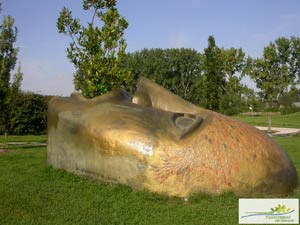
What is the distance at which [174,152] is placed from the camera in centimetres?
640

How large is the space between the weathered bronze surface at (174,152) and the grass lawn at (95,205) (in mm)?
214

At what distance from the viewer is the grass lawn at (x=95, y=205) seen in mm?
5285

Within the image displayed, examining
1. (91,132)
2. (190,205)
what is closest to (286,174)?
(190,205)

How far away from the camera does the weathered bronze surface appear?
251 inches

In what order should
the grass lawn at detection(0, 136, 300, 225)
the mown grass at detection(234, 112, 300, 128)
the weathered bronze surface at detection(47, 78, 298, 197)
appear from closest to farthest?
the grass lawn at detection(0, 136, 300, 225) < the weathered bronze surface at detection(47, 78, 298, 197) < the mown grass at detection(234, 112, 300, 128)

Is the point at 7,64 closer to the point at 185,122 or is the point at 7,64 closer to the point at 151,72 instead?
the point at 185,122

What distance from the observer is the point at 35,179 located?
7.77 metres

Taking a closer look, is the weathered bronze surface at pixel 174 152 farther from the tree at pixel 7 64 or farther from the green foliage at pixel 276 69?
the green foliage at pixel 276 69

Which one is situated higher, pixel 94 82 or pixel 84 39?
pixel 84 39

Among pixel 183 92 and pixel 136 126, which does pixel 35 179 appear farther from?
pixel 183 92

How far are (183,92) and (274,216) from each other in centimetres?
6081

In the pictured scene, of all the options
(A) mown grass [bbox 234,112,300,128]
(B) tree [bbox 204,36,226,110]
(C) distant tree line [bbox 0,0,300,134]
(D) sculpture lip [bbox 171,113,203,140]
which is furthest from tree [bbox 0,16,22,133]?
(A) mown grass [bbox 234,112,300,128]

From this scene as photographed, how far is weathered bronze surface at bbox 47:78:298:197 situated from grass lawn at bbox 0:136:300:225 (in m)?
0.21

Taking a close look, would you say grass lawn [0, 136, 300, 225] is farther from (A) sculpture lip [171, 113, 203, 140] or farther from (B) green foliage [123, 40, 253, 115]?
(B) green foliage [123, 40, 253, 115]
